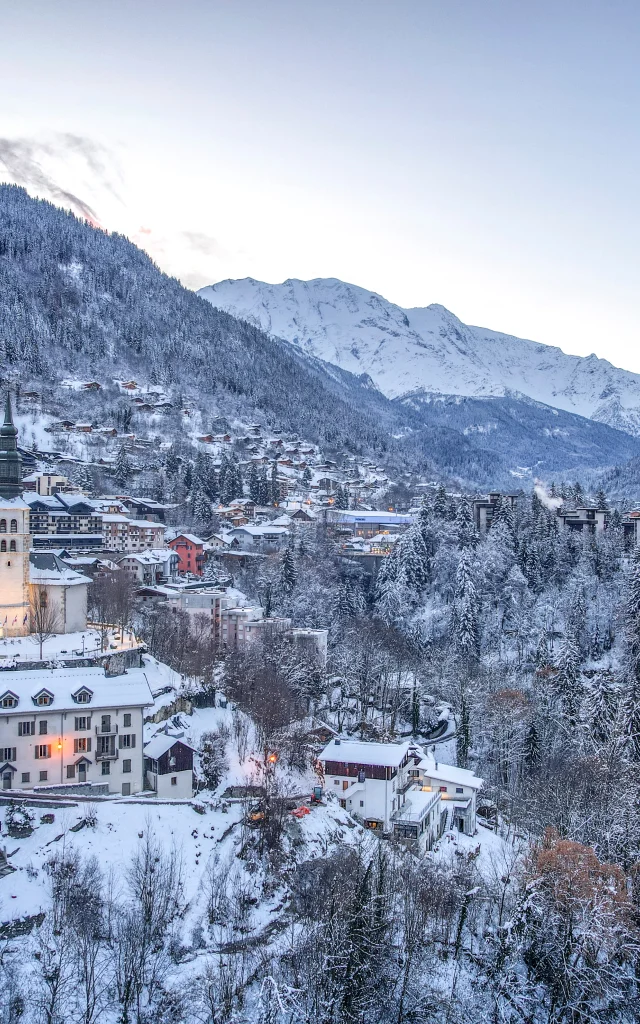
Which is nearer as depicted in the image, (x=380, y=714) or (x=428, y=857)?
(x=428, y=857)

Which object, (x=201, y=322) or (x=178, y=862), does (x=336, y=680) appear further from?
(x=201, y=322)

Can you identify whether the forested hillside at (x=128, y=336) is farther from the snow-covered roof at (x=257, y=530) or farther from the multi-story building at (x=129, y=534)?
the snow-covered roof at (x=257, y=530)

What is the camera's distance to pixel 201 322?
188500 millimetres

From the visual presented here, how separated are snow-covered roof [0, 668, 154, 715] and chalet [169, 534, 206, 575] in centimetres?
4837

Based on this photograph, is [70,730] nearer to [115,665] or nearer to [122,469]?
[115,665]

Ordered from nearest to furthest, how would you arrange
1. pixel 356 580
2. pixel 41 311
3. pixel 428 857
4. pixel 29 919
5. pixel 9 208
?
pixel 29 919 < pixel 428 857 < pixel 356 580 < pixel 41 311 < pixel 9 208

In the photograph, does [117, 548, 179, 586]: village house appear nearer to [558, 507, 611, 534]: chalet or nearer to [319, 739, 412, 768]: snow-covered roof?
[319, 739, 412, 768]: snow-covered roof

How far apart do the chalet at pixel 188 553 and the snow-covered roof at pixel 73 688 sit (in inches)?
1904

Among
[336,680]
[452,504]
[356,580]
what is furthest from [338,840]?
[452,504]

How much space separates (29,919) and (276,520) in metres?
77.4

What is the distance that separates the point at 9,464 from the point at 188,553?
41.1 metres

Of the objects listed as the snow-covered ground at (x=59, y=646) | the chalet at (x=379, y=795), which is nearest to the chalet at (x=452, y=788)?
the chalet at (x=379, y=795)

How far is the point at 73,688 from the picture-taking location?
3678 cm

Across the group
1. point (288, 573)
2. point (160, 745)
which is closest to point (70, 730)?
point (160, 745)
